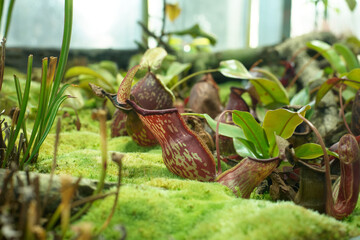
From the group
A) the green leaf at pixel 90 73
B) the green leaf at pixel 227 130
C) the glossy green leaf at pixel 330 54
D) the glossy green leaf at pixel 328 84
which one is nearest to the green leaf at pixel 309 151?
the green leaf at pixel 227 130

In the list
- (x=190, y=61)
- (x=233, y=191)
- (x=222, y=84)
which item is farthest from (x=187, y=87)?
(x=233, y=191)

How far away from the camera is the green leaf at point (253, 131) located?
1.11 m

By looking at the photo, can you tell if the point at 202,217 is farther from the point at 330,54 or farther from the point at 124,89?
the point at 330,54

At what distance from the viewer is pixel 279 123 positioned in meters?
1.12

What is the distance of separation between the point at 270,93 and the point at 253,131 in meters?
0.67

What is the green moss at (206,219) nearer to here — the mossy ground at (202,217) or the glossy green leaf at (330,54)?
the mossy ground at (202,217)

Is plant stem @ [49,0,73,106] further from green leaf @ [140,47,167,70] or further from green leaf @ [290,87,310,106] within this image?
green leaf @ [290,87,310,106]

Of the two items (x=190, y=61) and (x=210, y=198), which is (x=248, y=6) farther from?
(x=210, y=198)

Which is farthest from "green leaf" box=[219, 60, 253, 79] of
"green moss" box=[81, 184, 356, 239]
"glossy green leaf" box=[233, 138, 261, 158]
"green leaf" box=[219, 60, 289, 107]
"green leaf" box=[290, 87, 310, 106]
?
"green moss" box=[81, 184, 356, 239]

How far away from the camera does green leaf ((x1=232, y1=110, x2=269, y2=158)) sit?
1.11 metres

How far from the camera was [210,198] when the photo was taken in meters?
0.84

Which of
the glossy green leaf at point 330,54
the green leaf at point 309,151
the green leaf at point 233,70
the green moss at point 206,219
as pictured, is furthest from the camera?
the glossy green leaf at point 330,54

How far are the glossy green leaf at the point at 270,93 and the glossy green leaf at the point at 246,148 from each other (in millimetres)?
539

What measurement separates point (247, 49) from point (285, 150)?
2.47m
